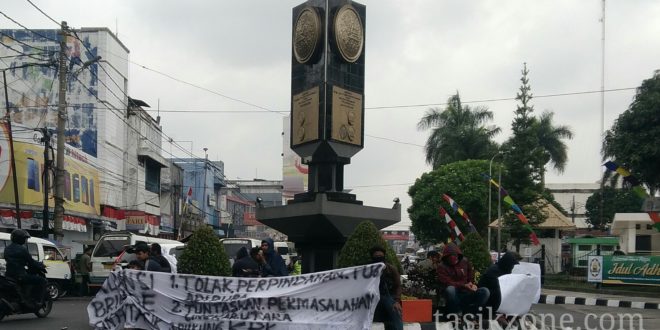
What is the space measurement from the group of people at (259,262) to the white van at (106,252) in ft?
31.0

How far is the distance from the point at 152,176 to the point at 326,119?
1732 inches

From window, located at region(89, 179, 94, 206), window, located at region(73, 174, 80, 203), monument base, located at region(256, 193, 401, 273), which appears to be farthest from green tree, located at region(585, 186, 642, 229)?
monument base, located at region(256, 193, 401, 273)

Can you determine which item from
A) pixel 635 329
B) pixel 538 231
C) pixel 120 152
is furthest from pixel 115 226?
pixel 635 329

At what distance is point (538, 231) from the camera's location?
45781 mm

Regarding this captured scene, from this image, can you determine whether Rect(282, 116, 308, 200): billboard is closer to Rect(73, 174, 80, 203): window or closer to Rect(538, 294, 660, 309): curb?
Rect(73, 174, 80, 203): window

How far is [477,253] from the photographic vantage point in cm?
1504

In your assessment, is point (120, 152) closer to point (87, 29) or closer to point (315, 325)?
point (87, 29)

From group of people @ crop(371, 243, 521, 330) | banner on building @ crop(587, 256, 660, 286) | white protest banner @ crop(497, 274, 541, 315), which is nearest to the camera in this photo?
group of people @ crop(371, 243, 521, 330)

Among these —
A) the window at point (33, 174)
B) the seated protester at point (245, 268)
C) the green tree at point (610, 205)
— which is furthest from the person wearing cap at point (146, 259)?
the green tree at point (610, 205)

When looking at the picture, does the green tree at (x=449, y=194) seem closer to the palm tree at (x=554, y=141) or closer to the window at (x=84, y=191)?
the palm tree at (x=554, y=141)

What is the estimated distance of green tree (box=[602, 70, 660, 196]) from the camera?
89.7 feet

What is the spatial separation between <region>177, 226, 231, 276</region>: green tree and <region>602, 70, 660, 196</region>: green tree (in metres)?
19.7

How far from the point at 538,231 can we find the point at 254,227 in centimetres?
5608

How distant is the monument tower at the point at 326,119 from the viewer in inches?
606
